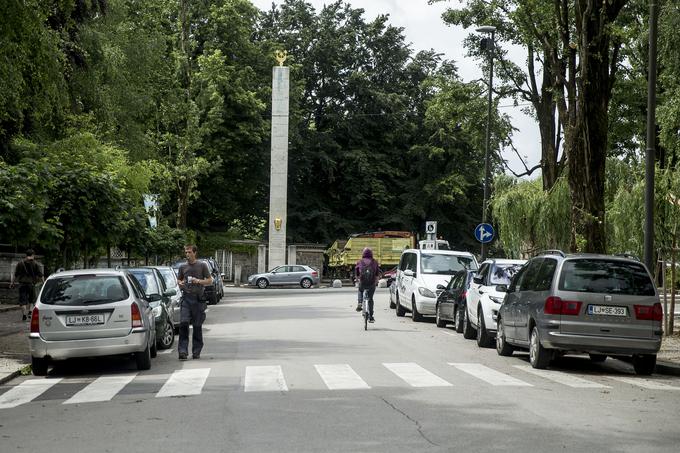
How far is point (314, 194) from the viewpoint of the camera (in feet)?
241

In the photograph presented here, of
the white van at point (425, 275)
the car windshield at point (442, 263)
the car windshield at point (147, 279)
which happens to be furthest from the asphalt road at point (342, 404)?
the car windshield at point (442, 263)

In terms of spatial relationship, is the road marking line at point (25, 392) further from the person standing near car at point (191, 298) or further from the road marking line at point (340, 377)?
the road marking line at point (340, 377)

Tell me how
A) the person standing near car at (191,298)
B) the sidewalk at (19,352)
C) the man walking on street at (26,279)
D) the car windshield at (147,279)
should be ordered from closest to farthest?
the sidewalk at (19,352)
the person standing near car at (191,298)
the car windshield at (147,279)
the man walking on street at (26,279)

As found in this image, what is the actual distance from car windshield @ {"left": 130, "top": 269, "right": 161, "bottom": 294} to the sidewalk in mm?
2516

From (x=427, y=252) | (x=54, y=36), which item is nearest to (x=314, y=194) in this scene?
(x=427, y=252)

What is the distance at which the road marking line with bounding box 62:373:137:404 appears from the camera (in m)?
12.0

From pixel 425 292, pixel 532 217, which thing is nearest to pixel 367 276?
pixel 425 292

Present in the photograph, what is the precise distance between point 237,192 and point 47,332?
5065 centimetres

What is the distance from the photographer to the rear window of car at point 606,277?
49.2 feet

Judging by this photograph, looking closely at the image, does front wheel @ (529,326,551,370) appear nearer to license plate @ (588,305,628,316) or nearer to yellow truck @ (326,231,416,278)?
license plate @ (588,305,628,316)

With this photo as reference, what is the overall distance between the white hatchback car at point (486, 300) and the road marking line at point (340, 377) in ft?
16.8

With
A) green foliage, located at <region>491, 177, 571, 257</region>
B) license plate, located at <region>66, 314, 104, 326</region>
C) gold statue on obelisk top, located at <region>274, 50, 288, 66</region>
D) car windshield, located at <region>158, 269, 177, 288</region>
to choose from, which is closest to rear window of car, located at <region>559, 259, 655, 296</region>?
license plate, located at <region>66, 314, 104, 326</region>

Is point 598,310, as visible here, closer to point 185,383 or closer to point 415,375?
point 415,375

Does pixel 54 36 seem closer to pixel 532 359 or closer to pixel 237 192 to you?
pixel 532 359
